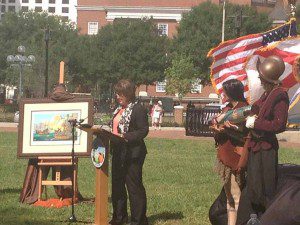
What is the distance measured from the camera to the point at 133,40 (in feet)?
254

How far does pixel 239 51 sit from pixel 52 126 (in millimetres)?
4374

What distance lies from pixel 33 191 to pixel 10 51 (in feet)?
247

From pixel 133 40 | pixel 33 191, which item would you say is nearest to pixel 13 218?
pixel 33 191

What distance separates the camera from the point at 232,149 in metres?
9.04

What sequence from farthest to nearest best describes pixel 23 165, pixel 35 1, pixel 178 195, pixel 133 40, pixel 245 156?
1. pixel 35 1
2. pixel 133 40
3. pixel 23 165
4. pixel 178 195
5. pixel 245 156

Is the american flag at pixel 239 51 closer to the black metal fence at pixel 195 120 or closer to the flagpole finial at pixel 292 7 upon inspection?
the flagpole finial at pixel 292 7

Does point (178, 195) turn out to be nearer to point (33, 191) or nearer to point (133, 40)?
point (33, 191)

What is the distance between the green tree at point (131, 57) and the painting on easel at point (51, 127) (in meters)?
63.6

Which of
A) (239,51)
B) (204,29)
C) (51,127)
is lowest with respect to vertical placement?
(51,127)

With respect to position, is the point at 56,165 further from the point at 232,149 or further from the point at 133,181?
the point at 232,149

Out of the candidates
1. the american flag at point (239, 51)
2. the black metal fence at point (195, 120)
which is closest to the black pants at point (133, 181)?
the american flag at point (239, 51)

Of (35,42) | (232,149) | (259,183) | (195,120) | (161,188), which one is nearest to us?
(259,183)

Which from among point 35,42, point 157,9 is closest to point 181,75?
point 35,42

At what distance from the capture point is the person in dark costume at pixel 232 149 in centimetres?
892
